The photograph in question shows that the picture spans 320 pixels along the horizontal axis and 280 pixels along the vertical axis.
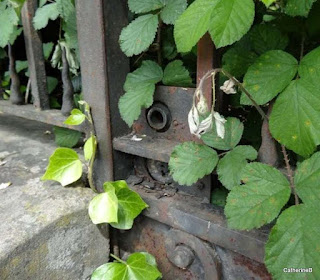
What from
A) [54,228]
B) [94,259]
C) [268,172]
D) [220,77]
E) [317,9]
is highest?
[317,9]

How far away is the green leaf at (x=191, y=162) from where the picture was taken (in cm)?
85

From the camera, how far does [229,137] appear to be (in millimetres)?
861

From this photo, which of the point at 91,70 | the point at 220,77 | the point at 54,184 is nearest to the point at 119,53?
the point at 91,70

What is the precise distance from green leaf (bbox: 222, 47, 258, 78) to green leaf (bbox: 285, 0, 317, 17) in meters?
0.14

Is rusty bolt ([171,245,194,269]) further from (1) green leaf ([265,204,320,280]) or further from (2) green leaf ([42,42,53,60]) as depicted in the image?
(2) green leaf ([42,42,53,60])

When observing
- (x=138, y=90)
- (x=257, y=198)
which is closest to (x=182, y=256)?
(x=257, y=198)

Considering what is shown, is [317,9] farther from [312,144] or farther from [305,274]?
[305,274]

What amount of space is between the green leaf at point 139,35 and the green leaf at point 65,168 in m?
0.38

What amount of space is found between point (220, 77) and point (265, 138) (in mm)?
208

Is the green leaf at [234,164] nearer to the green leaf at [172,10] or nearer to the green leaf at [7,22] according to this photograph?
the green leaf at [172,10]

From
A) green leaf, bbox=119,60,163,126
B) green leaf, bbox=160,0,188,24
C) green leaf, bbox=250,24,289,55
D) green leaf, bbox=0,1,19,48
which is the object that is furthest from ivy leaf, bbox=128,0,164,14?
green leaf, bbox=0,1,19,48

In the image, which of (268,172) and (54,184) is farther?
(54,184)

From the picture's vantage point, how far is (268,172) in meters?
0.76

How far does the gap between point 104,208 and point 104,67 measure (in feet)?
1.38
